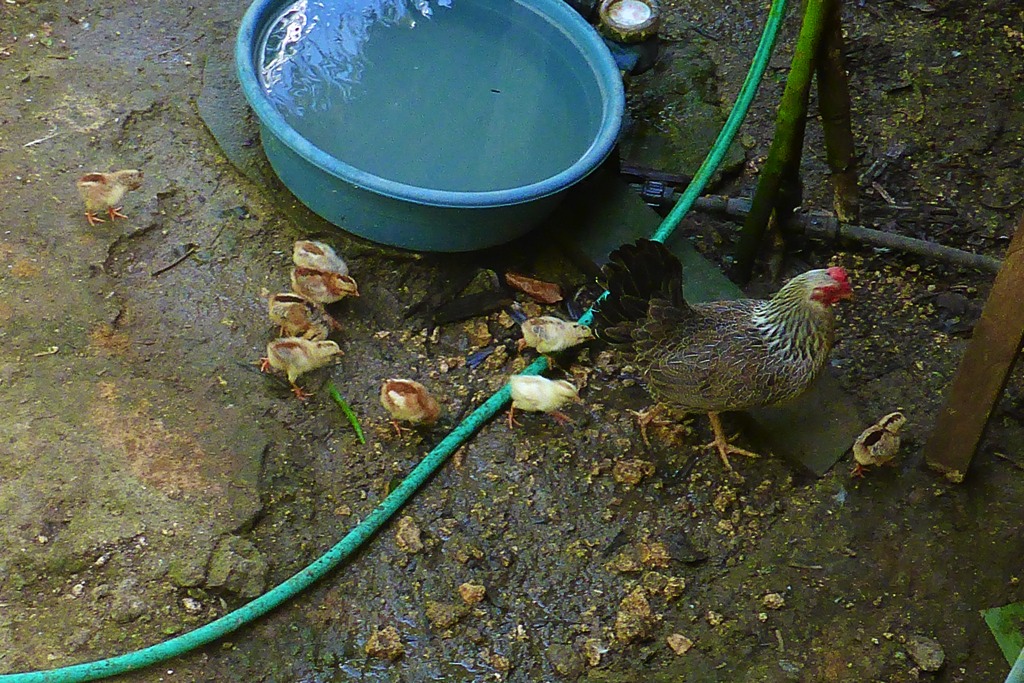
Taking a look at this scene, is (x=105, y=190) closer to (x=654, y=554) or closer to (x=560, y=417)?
(x=560, y=417)

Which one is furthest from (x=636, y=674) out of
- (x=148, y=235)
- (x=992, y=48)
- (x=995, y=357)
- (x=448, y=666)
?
(x=992, y=48)

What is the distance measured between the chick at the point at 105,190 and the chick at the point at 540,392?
1.89m

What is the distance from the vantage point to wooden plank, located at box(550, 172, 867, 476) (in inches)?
139

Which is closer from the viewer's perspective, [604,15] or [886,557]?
[886,557]

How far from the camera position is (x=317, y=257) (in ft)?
12.7

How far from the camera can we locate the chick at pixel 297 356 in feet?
11.7

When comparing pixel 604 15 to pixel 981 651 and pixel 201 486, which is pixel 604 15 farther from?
pixel 981 651

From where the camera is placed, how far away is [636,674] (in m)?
2.93

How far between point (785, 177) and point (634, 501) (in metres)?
1.46

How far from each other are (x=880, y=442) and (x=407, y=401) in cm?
167

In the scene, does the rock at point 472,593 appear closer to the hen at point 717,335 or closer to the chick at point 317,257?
the hen at point 717,335

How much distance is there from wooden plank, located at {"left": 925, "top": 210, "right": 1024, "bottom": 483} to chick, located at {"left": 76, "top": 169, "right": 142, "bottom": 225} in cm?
336

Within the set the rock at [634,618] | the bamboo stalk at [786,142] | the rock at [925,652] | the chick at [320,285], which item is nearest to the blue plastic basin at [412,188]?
the chick at [320,285]

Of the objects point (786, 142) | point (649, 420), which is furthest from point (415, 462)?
point (786, 142)
